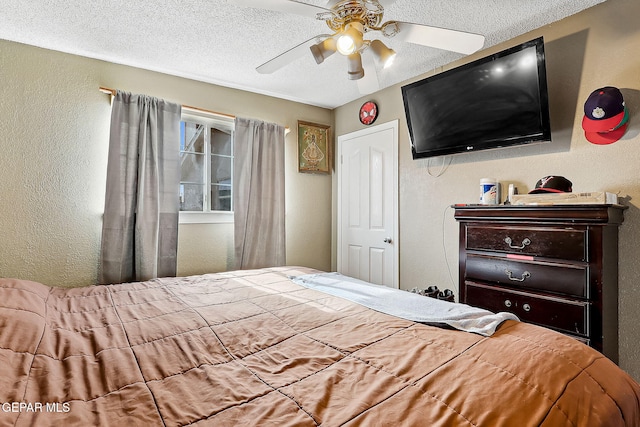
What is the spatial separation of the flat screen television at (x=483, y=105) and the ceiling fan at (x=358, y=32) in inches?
27.8

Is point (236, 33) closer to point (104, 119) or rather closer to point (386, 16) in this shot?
point (386, 16)

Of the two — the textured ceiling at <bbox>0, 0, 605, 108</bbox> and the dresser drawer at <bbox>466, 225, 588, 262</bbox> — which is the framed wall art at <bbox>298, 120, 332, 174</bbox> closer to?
the textured ceiling at <bbox>0, 0, 605, 108</bbox>

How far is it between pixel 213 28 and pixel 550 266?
2617 millimetres

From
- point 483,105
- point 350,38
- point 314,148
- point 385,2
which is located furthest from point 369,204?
point 385,2

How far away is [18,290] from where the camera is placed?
1.57 m

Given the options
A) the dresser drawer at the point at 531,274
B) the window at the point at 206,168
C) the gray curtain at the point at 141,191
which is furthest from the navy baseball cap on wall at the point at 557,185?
the gray curtain at the point at 141,191

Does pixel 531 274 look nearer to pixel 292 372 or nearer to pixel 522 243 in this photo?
pixel 522 243

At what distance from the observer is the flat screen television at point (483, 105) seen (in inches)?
83.1

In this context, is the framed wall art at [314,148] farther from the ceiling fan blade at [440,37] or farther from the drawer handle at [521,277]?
the drawer handle at [521,277]

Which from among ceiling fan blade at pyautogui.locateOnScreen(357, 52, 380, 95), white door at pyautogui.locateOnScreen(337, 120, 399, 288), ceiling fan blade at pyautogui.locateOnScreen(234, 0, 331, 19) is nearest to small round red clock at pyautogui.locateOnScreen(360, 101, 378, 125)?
white door at pyautogui.locateOnScreen(337, 120, 399, 288)

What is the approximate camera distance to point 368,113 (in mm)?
3576

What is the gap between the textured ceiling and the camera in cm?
203

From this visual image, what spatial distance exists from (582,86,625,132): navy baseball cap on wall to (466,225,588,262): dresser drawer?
686 mm

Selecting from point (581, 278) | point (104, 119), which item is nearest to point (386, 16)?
point (581, 278)
